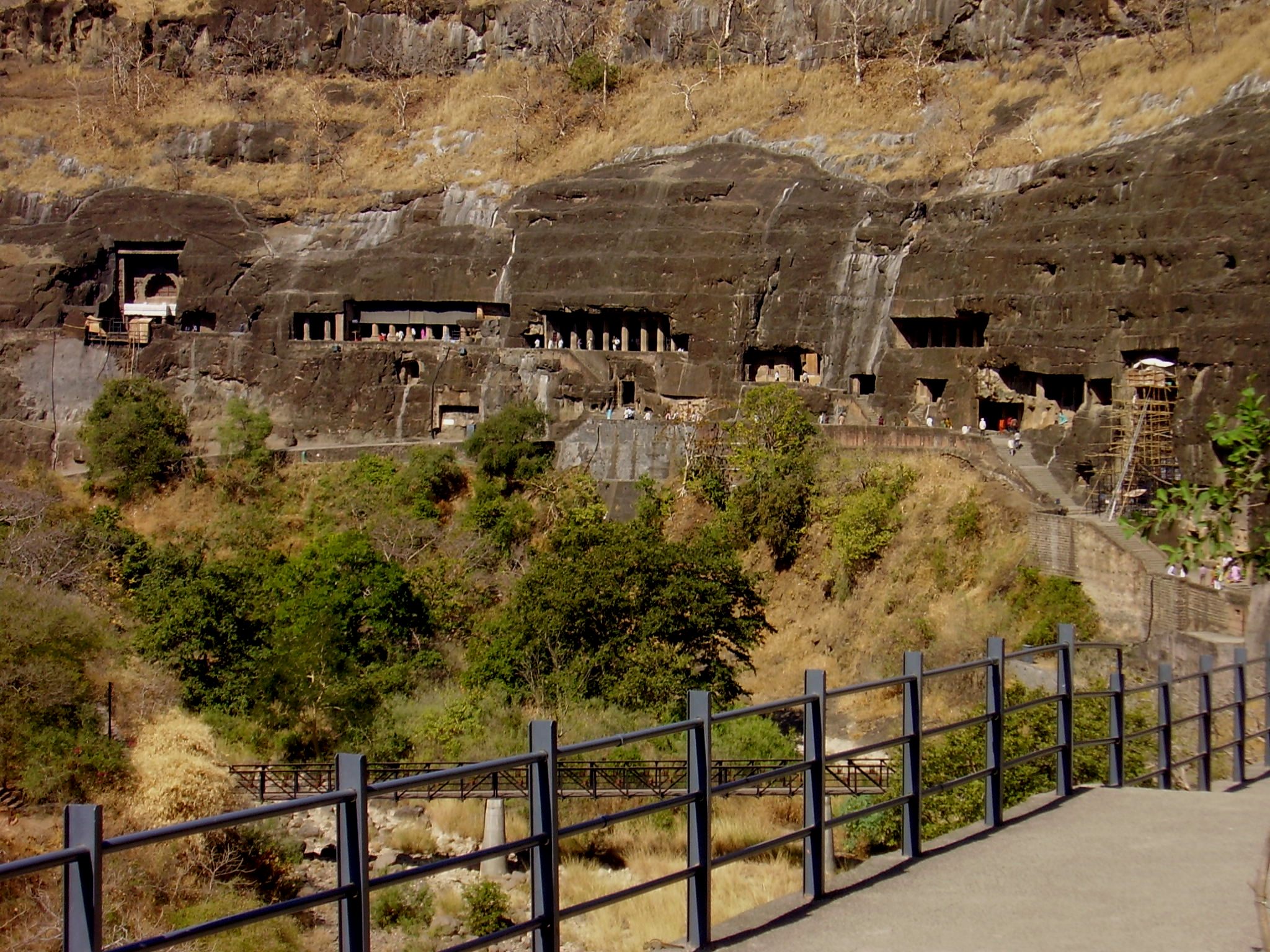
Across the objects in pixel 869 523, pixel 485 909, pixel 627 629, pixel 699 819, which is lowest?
Result: pixel 485 909

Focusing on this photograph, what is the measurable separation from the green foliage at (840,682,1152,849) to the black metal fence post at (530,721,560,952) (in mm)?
11452

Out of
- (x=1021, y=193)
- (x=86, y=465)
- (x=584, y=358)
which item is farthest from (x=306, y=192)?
(x=1021, y=193)

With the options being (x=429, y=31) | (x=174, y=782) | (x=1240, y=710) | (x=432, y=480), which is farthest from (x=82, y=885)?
→ (x=429, y=31)

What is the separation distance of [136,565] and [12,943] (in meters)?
21.2

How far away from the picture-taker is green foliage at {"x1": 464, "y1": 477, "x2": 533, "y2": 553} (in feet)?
131

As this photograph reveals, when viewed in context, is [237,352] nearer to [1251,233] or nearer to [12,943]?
[1251,233]

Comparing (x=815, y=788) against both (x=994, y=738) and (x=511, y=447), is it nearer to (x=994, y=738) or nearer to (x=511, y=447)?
(x=994, y=738)

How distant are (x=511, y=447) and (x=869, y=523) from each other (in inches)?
464

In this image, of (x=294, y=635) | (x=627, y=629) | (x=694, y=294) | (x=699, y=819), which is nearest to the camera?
(x=699, y=819)

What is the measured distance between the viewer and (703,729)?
6871 millimetres

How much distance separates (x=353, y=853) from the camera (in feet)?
18.5

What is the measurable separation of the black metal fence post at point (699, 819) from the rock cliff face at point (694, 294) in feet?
85.5

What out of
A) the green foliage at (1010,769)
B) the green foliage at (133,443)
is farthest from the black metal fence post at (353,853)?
the green foliage at (133,443)

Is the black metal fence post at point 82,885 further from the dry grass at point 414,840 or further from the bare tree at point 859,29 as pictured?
the bare tree at point 859,29
